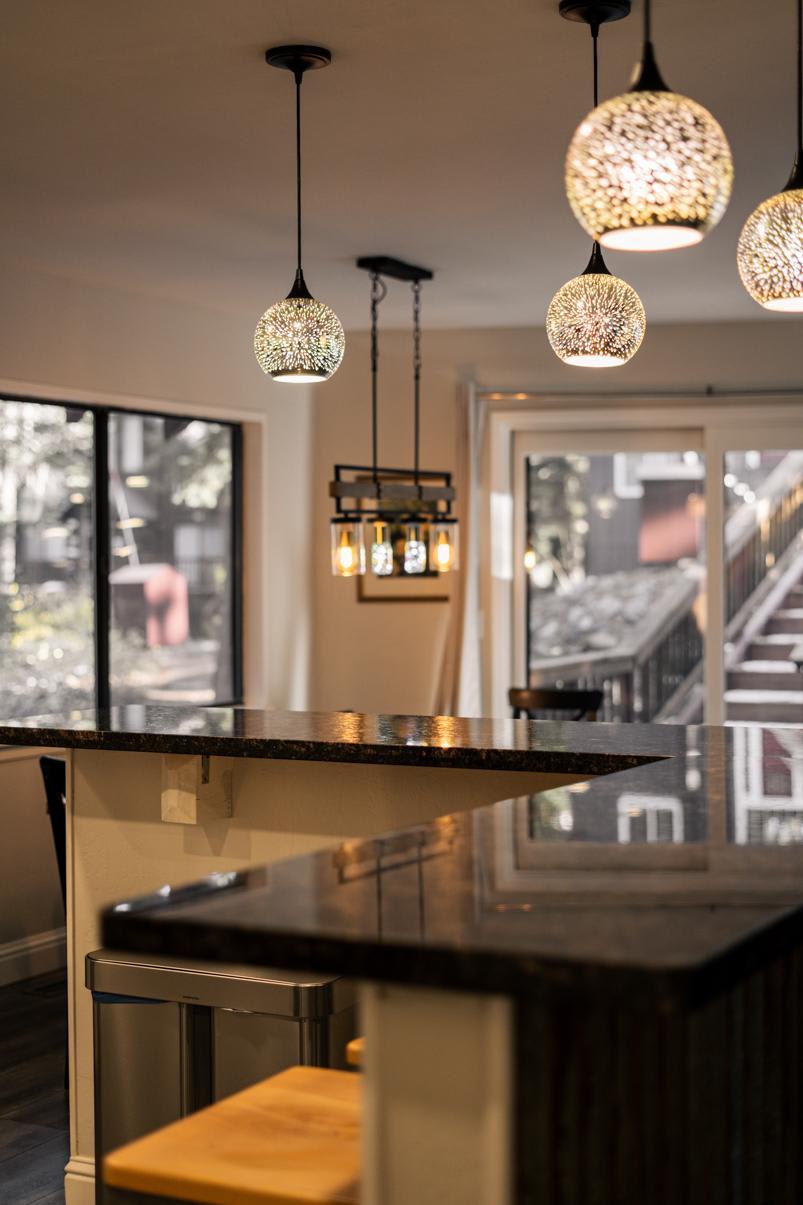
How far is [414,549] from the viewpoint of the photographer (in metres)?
4.89

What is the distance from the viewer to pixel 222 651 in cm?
664

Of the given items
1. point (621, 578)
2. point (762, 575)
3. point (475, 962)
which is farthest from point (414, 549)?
point (475, 962)

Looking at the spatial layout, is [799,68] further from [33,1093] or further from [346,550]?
[33,1093]

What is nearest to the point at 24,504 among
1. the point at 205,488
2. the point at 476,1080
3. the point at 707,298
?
the point at 205,488

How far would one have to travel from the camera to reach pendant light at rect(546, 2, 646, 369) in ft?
9.75

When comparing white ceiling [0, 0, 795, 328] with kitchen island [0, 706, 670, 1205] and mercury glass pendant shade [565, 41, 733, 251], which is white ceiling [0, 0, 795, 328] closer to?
mercury glass pendant shade [565, 41, 733, 251]

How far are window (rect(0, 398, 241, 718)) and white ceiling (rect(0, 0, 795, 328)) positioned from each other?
74cm

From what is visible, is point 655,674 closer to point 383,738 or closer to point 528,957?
point 383,738

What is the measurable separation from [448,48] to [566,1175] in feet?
7.95

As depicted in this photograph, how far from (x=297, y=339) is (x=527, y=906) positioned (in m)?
2.11

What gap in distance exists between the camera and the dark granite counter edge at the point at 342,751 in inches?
104

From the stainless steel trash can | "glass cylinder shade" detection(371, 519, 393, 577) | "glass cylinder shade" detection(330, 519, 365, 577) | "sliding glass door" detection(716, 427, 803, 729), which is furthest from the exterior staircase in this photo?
the stainless steel trash can

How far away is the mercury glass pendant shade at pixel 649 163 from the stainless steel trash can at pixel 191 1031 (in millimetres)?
1568

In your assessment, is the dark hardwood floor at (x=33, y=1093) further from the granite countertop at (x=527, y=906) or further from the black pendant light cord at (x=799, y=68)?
the black pendant light cord at (x=799, y=68)
